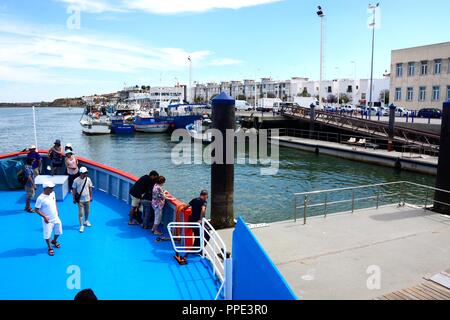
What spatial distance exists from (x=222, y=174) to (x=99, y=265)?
4.09m

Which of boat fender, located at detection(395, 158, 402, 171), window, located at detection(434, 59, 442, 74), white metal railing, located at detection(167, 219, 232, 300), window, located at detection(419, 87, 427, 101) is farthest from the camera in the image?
window, located at detection(419, 87, 427, 101)

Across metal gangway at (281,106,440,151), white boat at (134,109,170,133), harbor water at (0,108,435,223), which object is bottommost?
harbor water at (0,108,435,223)

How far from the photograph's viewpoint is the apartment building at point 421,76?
46094 millimetres

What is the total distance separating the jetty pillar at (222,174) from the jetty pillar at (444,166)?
22.2ft

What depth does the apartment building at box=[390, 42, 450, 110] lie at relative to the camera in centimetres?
4609

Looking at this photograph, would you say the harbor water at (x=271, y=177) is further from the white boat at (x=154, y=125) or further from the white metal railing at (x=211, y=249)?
the white boat at (x=154, y=125)

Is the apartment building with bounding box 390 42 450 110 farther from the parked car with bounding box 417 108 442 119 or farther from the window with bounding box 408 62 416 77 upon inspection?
the parked car with bounding box 417 108 442 119

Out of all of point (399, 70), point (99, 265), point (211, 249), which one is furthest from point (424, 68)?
point (99, 265)

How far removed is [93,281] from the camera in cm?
651

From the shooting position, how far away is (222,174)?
1019 centimetres

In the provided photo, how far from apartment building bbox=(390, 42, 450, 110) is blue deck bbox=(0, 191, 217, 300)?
46.6 m

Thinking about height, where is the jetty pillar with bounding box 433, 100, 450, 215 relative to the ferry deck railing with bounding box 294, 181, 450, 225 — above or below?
above

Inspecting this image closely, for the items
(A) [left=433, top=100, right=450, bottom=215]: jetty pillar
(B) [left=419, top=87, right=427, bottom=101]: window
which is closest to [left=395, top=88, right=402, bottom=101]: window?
(B) [left=419, top=87, right=427, bottom=101]: window

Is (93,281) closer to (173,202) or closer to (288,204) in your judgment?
(173,202)
